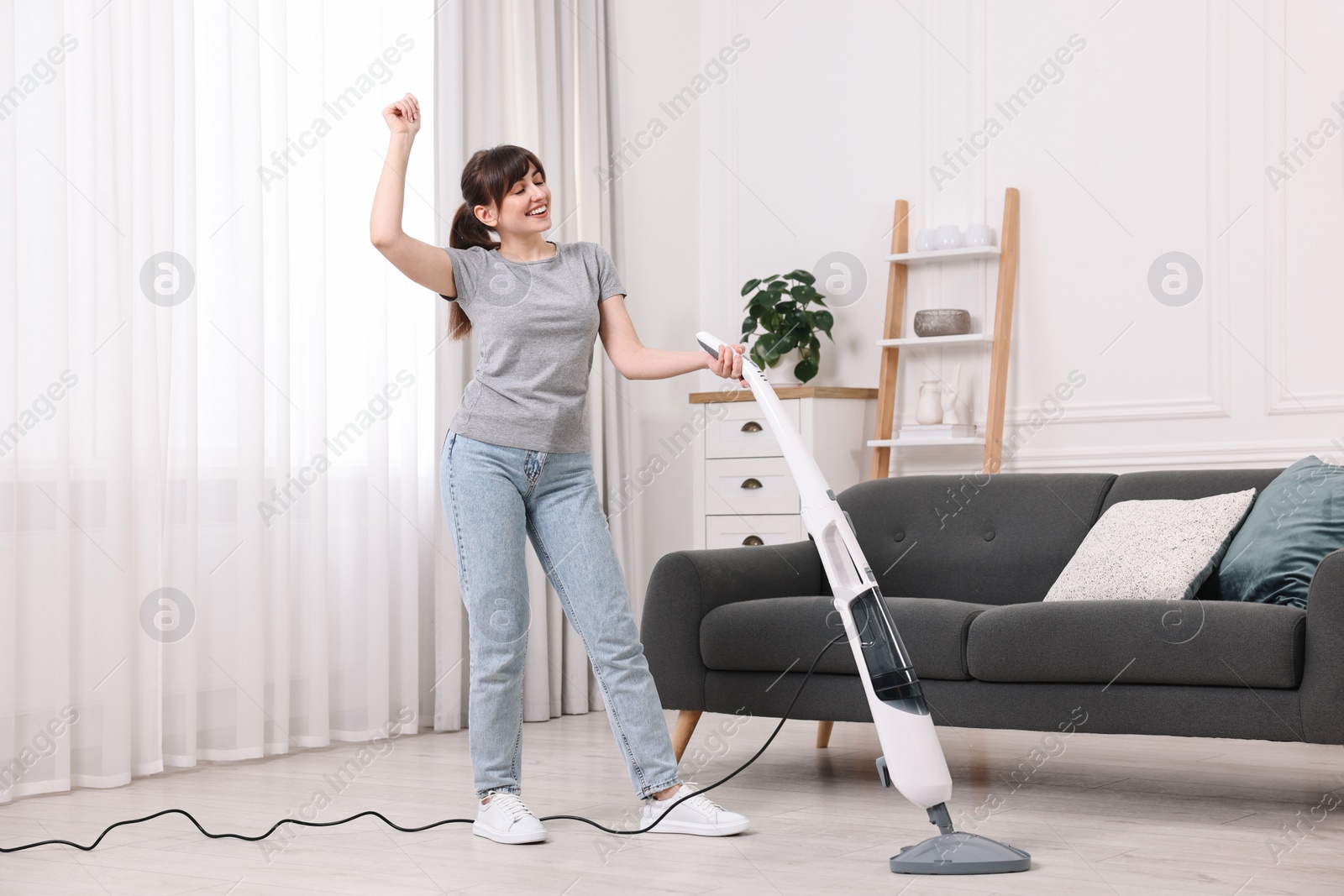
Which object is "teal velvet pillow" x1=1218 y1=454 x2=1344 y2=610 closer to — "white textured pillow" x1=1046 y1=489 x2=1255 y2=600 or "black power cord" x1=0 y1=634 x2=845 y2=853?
"white textured pillow" x1=1046 y1=489 x2=1255 y2=600

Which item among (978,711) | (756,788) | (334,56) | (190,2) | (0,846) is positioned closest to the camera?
(0,846)

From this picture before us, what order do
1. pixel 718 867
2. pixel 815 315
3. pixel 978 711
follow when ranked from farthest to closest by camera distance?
pixel 815 315, pixel 978 711, pixel 718 867

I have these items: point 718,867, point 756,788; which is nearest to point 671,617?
point 756,788

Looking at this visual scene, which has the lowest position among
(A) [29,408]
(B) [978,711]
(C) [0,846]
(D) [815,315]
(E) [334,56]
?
(C) [0,846]

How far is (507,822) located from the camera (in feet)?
7.82

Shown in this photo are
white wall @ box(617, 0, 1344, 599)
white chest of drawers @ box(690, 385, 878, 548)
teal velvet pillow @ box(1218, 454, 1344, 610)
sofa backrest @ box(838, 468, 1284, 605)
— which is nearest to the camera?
teal velvet pillow @ box(1218, 454, 1344, 610)

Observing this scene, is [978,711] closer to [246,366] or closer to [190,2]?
[246,366]

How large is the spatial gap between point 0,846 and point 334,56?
7.54 ft

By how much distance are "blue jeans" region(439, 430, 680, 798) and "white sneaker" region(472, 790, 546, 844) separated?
4cm

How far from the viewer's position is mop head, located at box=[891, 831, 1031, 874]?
6.79 ft

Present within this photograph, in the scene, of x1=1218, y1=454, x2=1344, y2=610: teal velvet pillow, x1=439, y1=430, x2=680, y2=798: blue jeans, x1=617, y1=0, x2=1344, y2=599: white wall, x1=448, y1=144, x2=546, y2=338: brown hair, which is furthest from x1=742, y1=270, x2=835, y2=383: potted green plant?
x1=439, y1=430, x2=680, y2=798: blue jeans

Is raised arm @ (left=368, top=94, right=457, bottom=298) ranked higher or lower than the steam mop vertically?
higher

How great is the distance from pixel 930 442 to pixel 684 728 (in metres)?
1.73

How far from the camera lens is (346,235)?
384 cm
